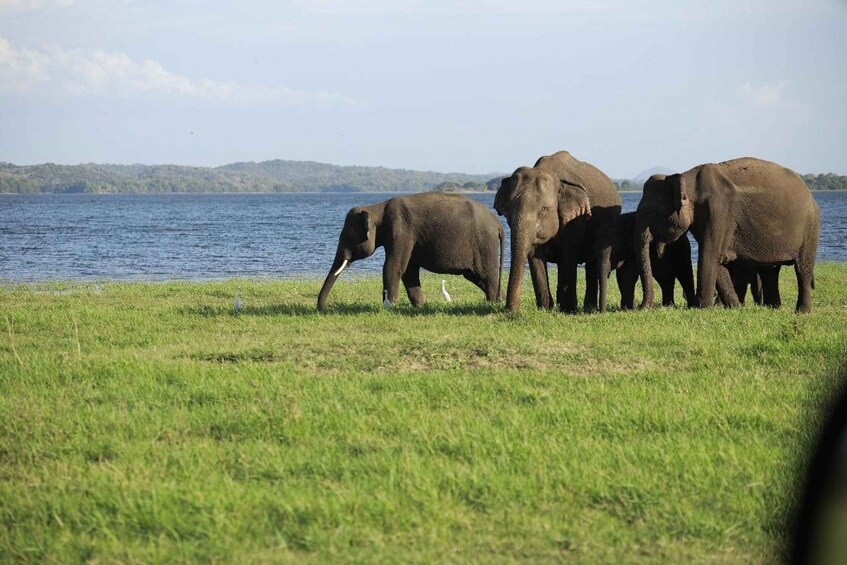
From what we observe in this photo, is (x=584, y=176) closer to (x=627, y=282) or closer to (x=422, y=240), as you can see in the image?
(x=627, y=282)

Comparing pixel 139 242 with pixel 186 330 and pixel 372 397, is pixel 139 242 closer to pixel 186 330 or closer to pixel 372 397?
pixel 186 330

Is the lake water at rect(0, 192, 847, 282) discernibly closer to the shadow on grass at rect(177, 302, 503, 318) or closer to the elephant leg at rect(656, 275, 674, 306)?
the shadow on grass at rect(177, 302, 503, 318)

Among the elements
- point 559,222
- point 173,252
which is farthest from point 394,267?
point 173,252

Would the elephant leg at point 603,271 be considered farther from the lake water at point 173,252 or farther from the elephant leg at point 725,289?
the lake water at point 173,252

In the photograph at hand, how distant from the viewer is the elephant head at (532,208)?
52.6 feet

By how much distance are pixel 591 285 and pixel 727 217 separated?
259 cm

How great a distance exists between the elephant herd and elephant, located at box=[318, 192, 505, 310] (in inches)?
0.6

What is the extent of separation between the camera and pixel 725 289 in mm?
17625

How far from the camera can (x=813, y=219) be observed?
17.8m

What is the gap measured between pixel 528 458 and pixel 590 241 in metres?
9.87

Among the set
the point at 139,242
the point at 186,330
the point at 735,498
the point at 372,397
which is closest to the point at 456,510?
the point at 735,498

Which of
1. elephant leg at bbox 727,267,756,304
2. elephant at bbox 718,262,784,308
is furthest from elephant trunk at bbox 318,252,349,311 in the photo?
elephant leg at bbox 727,267,756,304

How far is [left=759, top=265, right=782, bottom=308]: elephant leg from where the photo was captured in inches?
748

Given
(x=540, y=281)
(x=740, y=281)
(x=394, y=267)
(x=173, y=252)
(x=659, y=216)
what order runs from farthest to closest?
(x=173, y=252) < (x=740, y=281) < (x=394, y=267) < (x=540, y=281) < (x=659, y=216)
